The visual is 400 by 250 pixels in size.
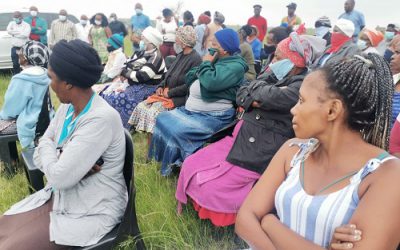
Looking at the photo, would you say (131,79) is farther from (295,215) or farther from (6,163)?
(295,215)

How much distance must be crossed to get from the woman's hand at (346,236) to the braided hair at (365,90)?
0.40m

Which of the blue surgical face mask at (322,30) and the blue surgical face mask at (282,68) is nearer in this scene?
the blue surgical face mask at (282,68)

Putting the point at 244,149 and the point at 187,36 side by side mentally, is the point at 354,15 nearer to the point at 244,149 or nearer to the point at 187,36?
the point at 187,36

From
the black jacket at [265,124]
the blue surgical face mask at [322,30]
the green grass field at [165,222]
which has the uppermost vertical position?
the blue surgical face mask at [322,30]

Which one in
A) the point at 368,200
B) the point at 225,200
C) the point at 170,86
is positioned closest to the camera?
the point at 368,200

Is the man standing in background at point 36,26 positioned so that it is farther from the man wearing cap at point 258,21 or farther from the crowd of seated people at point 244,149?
the crowd of seated people at point 244,149

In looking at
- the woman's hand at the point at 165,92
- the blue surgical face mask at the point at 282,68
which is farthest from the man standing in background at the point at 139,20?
the blue surgical face mask at the point at 282,68

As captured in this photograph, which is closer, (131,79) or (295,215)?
(295,215)

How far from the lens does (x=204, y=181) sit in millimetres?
2527

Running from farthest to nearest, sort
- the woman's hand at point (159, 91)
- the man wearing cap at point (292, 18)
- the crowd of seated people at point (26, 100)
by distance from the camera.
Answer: the man wearing cap at point (292, 18), the woman's hand at point (159, 91), the crowd of seated people at point (26, 100)

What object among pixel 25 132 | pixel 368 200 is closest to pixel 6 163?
pixel 25 132

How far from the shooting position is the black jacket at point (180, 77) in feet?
13.5

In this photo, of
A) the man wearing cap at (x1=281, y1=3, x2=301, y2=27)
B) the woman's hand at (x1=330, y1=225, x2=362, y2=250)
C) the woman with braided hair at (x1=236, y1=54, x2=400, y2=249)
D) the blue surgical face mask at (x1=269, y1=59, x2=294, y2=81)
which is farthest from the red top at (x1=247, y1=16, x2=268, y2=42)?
the woman's hand at (x1=330, y1=225, x2=362, y2=250)

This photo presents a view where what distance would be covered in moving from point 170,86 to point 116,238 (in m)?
2.53
